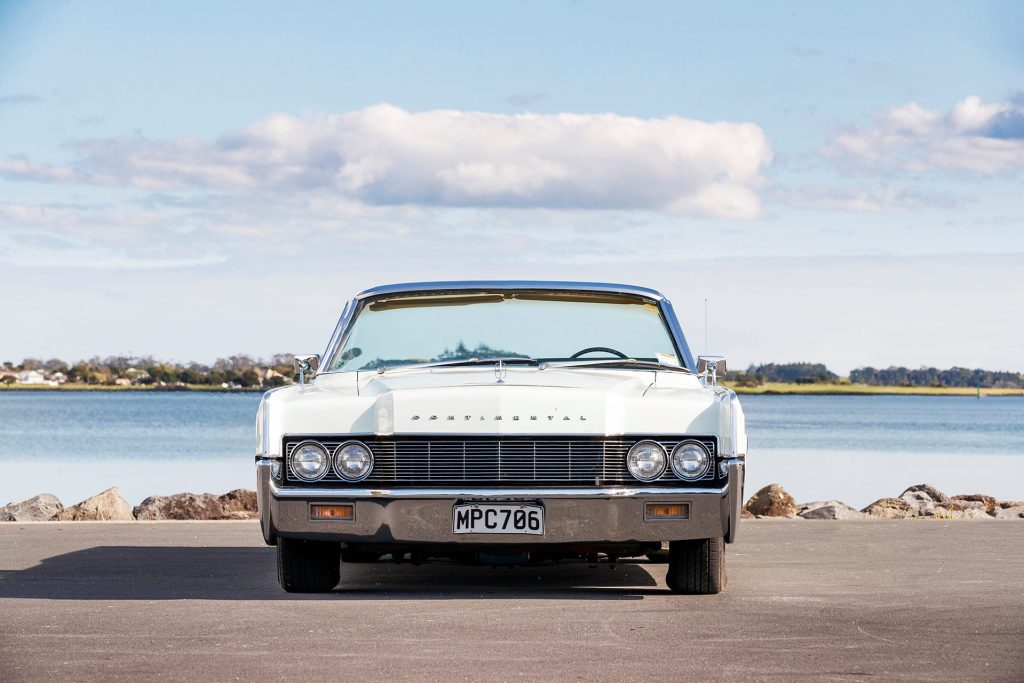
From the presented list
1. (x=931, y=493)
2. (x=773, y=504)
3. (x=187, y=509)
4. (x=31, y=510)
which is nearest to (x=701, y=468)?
(x=773, y=504)

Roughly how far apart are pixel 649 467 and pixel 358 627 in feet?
5.69

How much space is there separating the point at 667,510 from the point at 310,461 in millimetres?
1849

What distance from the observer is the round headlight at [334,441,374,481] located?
26.2ft

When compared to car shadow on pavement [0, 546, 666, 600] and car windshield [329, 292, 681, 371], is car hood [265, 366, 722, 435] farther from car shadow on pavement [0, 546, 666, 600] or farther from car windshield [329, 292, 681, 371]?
car windshield [329, 292, 681, 371]

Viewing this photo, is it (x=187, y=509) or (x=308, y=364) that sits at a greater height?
(x=308, y=364)

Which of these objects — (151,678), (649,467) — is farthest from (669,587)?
(151,678)

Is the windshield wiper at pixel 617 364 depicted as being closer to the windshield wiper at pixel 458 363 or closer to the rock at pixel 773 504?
the windshield wiper at pixel 458 363

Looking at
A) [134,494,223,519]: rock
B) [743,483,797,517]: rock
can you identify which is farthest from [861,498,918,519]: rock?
[134,494,223,519]: rock

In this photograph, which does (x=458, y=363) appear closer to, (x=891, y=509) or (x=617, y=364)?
(x=617, y=364)

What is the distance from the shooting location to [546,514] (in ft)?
25.6

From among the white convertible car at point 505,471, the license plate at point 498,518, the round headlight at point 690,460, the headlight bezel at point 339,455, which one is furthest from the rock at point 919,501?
the headlight bezel at point 339,455

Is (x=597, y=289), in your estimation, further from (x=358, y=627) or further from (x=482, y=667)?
(x=482, y=667)

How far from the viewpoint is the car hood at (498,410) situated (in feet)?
25.9

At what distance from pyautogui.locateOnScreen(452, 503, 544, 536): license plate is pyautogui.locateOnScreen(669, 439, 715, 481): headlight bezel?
2.39 ft
